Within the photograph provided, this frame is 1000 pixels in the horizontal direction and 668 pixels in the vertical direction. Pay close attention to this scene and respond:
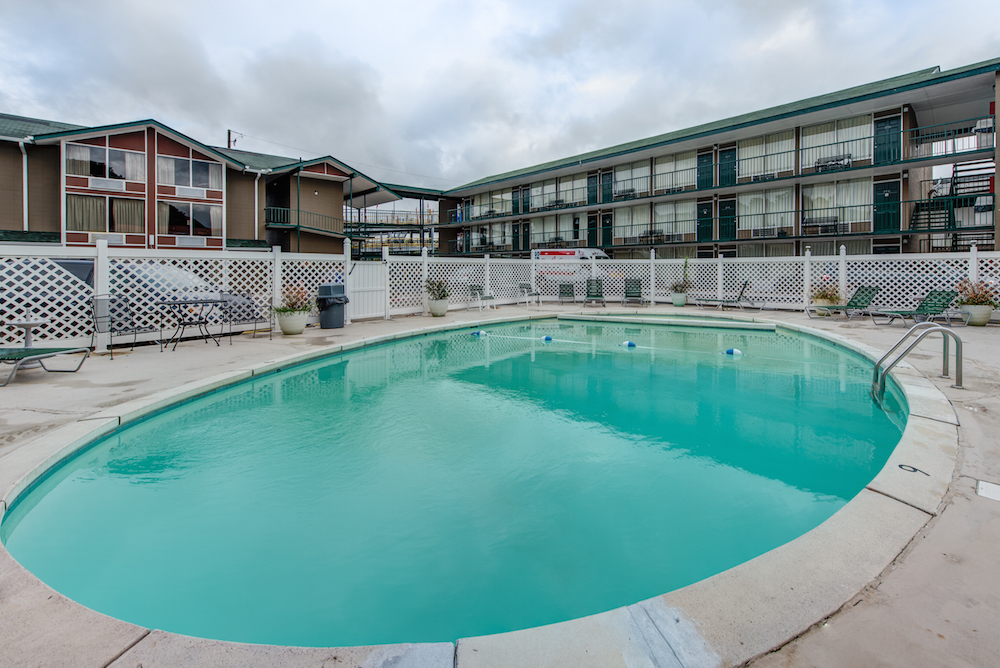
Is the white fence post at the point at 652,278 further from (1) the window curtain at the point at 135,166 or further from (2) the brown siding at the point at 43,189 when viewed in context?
(2) the brown siding at the point at 43,189

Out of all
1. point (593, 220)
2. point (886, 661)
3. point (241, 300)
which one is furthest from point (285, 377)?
point (593, 220)

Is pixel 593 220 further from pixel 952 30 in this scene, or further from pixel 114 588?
pixel 114 588

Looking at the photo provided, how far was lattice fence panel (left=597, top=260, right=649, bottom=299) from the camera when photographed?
18484 millimetres

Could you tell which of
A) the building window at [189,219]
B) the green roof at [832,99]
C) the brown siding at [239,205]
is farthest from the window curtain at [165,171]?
the green roof at [832,99]

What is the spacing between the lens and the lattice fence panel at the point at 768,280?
48.8ft

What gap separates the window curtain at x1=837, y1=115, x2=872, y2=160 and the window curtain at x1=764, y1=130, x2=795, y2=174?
1.72 m

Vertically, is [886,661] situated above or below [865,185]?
below

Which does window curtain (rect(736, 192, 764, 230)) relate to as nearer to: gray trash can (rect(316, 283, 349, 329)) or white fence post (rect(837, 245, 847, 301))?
white fence post (rect(837, 245, 847, 301))

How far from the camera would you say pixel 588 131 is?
37312mm

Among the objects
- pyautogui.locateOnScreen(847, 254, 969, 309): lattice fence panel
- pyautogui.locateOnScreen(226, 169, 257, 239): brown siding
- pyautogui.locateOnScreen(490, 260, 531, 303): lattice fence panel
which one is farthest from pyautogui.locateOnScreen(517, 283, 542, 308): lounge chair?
pyautogui.locateOnScreen(226, 169, 257, 239): brown siding

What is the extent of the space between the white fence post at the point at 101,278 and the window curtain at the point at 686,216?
75.6ft

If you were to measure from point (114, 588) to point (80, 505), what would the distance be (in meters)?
1.17

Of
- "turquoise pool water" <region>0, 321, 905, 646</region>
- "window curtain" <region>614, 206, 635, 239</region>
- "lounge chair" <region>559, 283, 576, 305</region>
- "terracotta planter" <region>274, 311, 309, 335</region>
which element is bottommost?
"turquoise pool water" <region>0, 321, 905, 646</region>

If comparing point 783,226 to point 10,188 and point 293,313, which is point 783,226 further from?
point 10,188
